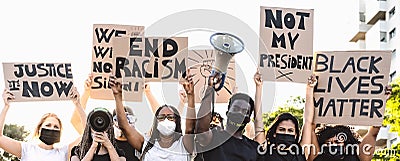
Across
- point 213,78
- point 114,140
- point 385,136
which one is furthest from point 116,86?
point 385,136

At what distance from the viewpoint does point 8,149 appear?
8.14 metres

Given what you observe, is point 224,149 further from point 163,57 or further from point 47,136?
point 47,136

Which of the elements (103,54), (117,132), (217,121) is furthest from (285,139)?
(103,54)

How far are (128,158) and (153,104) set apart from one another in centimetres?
86

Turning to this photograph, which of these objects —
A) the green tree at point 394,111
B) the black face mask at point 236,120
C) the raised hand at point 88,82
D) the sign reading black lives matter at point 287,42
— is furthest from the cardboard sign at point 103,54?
the green tree at point 394,111

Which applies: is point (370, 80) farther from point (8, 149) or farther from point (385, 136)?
point (385, 136)

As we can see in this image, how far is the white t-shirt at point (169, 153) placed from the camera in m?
7.23

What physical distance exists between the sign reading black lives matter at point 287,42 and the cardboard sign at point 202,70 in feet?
1.32

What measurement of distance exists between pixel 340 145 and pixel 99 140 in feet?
7.60

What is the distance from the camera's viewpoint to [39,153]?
7.97 m

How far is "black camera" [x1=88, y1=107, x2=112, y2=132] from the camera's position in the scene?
7324mm

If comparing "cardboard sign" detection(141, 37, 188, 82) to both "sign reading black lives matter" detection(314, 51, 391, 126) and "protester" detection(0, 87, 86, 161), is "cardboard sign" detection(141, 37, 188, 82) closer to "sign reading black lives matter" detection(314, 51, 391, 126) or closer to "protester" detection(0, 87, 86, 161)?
"protester" detection(0, 87, 86, 161)

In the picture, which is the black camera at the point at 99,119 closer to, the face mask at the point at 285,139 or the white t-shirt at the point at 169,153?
the white t-shirt at the point at 169,153

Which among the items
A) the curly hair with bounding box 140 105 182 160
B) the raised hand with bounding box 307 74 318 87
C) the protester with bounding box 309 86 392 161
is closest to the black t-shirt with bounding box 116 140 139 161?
the curly hair with bounding box 140 105 182 160
